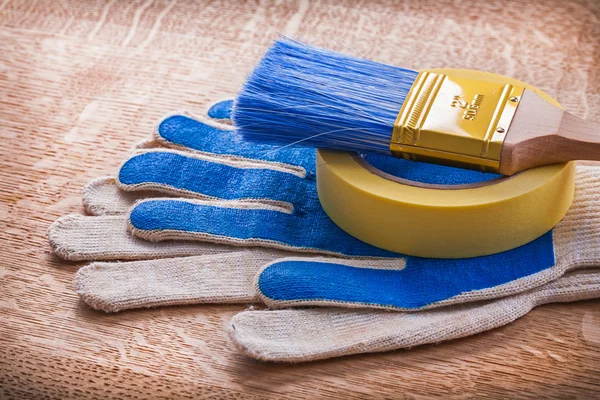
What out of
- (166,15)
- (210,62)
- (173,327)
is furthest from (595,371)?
(166,15)

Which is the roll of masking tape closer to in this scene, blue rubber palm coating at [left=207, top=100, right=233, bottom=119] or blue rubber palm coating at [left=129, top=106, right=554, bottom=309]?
blue rubber palm coating at [left=129, top=106, right=554, bottom=309]

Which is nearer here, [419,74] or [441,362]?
[441,362]

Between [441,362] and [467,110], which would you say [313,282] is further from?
[467,110]

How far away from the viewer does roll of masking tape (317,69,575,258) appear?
2.92 ft

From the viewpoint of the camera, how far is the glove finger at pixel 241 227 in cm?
97

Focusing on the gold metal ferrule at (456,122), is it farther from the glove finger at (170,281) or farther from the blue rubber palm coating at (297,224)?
the glove finger at (170,281)

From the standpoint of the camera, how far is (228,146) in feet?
3.67

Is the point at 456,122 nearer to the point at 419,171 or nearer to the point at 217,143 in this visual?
the point at 419,171

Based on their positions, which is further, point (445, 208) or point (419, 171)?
point (419, 171)

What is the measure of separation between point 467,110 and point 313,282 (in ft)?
0.86

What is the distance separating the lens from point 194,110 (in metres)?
1.22

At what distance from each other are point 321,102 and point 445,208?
0.66 feet

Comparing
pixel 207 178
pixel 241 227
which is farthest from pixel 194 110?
pixel 241 227

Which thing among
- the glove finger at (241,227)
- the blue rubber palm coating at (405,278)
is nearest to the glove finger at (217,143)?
the glove finger at (241,227)
